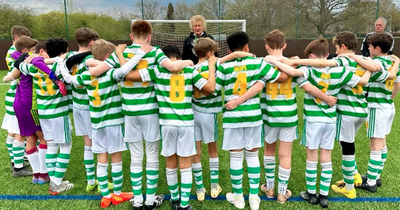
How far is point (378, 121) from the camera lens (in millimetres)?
3260

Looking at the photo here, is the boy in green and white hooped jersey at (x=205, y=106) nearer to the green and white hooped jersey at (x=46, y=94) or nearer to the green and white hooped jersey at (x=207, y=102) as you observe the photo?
the green and white hooped jersey at (x=207, y=102)

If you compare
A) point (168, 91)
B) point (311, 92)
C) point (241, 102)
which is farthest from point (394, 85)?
point (168, 91)

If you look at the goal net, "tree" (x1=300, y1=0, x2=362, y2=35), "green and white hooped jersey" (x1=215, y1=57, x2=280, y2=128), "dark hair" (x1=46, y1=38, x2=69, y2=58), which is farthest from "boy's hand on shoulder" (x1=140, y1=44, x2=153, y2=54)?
"tree" (x1=300, y1=0, x2=362, y2=35)

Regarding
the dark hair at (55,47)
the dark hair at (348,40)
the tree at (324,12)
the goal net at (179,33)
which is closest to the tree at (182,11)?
the goal net at (179,33)

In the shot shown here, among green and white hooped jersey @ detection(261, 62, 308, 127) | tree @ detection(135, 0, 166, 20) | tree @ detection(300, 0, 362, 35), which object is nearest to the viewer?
green and white hooped jersey @ detection(261, 62, 308, 127)

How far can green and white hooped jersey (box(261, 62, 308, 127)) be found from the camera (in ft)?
9.61

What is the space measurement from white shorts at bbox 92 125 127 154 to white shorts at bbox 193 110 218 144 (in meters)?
0.80

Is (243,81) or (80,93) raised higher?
(243,81)

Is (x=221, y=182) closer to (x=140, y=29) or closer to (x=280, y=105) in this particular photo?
(x=280, y=105)

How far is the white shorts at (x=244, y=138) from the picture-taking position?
9.49 ft

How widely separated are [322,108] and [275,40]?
0.85 meters

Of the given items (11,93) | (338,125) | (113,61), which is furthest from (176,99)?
(11,93)

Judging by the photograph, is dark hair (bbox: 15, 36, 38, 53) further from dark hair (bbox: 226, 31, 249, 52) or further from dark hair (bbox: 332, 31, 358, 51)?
dark hair (bbox: 332, 31, 358, 51)

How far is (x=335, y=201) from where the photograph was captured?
3.19 meters
